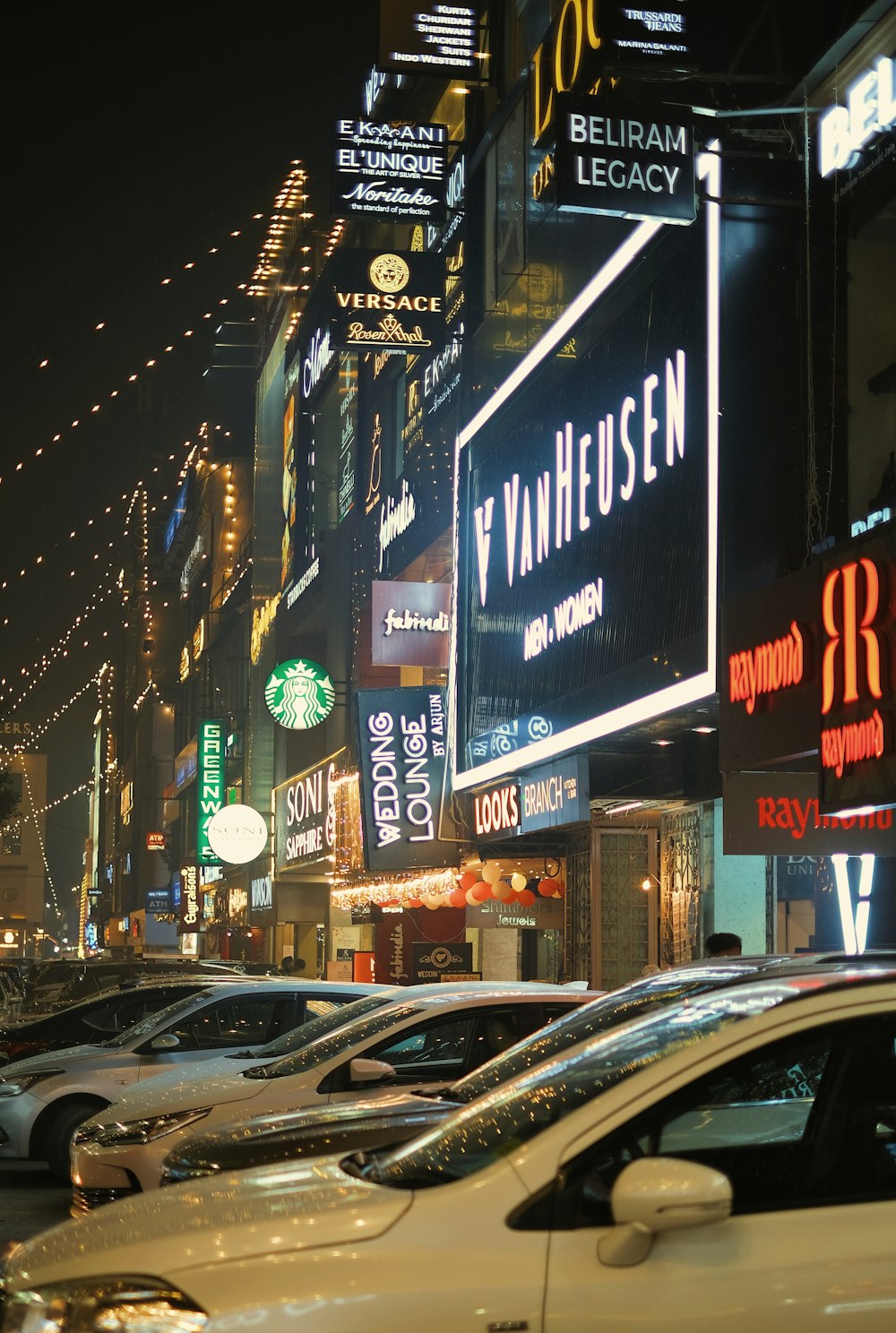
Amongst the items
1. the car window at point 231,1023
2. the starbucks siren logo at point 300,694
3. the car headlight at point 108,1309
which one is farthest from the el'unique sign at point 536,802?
the starbucks siren logo at point 300,694

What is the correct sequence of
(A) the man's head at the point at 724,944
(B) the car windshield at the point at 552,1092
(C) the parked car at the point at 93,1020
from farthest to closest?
(C) the parked car at the point at 93,1020, (A) the man's head at the point at 724,944, (B) the car windshield at the point at 552,1092

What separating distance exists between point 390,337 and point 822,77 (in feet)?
47.3

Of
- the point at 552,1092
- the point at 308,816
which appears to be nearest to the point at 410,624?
the point at 308,816

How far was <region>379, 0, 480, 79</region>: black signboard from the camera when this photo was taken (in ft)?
72.0

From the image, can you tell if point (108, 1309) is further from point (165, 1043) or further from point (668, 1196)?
point (165, 1043)

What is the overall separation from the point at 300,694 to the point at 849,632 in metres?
25.9

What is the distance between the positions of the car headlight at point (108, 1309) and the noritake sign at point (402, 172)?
21397mm

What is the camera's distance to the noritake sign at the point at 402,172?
23891 mm

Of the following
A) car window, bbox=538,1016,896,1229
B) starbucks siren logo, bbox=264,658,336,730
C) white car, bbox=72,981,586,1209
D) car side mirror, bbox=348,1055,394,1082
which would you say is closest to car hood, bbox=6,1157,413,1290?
car window, bbox=538,1016,896,1229

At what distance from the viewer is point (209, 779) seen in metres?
50.1

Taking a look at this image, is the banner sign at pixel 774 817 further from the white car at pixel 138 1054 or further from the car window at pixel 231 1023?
the car window at pixel 231 1023

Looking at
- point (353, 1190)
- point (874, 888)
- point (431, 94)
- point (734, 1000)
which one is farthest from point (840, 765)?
point (431, 94)

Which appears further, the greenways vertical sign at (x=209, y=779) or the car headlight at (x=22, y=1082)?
the greenways vertical sign at (x=209, y=779)

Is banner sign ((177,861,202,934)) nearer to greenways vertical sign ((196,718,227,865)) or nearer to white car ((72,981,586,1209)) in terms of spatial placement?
greenways vertical sign ((196,718,227,865))
